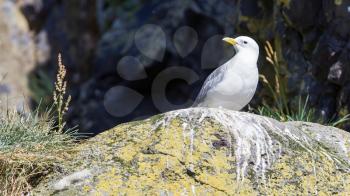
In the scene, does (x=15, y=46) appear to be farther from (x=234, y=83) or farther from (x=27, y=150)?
(x=27, y=150)

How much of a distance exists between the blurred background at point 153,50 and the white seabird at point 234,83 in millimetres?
1095

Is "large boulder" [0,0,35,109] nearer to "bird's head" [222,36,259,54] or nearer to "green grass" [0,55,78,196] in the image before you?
"bird's head" [222,36,259,54]

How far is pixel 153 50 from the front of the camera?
12.1 m

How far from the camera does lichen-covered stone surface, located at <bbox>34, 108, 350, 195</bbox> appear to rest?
5.07 metres

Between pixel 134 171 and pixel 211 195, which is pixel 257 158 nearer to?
pixel 211 195

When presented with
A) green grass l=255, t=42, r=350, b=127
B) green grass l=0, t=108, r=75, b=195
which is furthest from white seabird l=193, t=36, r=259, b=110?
green grass l=0, t=108, r=75, b=195

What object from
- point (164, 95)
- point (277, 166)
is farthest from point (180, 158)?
point (164, 95)

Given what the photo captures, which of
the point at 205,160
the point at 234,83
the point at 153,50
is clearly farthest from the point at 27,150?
the point at 153,50

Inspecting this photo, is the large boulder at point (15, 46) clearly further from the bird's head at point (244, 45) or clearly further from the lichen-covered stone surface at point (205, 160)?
the lichen-covered stone surface at point (205, 160)

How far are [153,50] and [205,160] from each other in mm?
7005

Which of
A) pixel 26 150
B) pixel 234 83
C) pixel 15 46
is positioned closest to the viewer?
pixel 26 150

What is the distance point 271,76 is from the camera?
29.2ft

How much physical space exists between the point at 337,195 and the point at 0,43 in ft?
32.1

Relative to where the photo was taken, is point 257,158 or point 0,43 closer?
point 257,158
